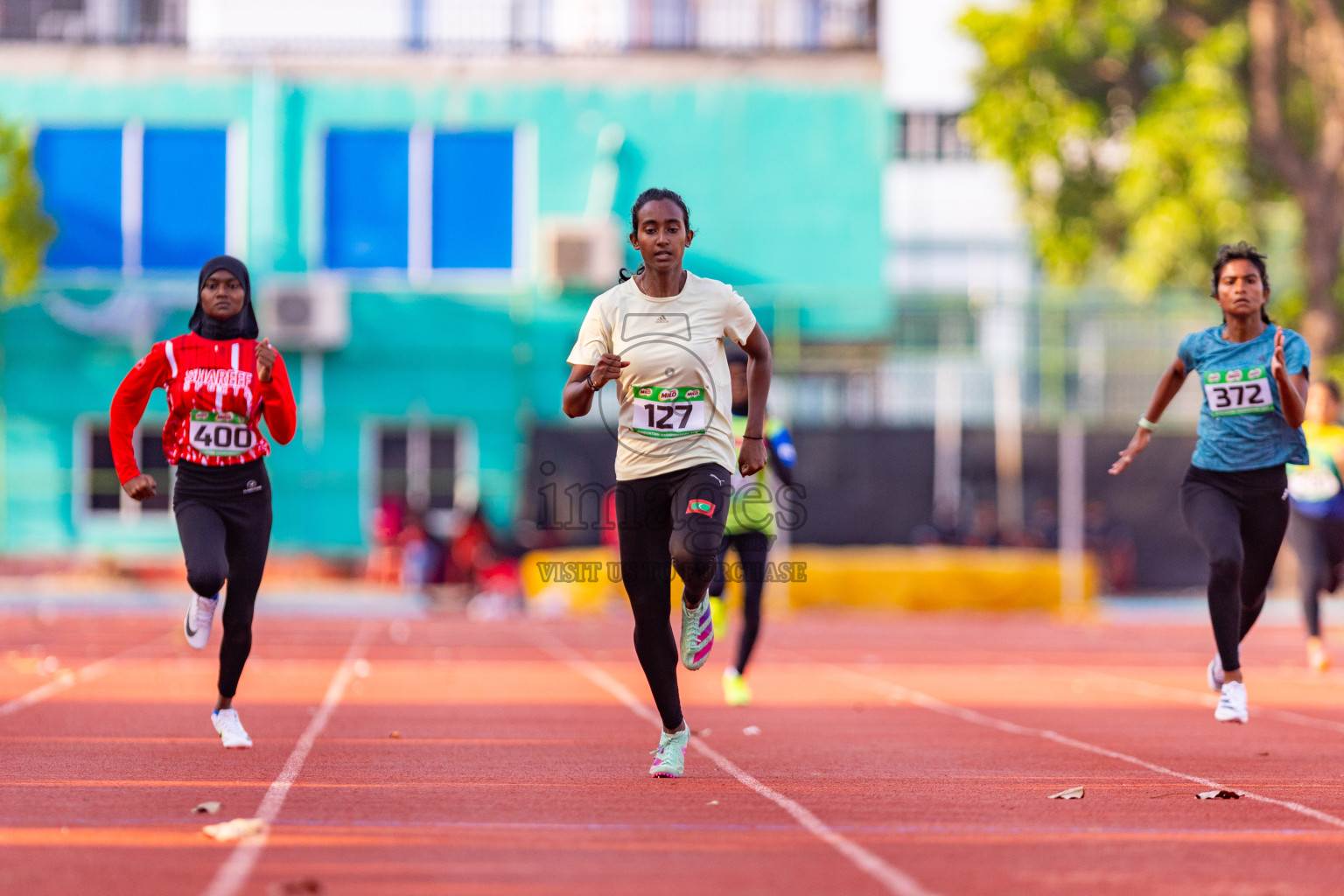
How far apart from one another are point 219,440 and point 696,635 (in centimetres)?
252

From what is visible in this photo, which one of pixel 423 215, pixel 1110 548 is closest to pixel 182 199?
pixel 423 215

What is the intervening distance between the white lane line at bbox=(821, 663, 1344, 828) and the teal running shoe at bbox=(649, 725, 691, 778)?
6.80 feet

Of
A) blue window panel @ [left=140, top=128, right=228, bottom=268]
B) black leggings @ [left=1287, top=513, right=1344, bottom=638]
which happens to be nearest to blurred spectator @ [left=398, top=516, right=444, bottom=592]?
blue window panel @ [left=140, top=128, right=228, bottom=268]

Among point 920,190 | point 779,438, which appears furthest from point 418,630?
point 920,190

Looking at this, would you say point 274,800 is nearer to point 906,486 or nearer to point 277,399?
point 277,399

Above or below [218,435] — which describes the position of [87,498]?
below

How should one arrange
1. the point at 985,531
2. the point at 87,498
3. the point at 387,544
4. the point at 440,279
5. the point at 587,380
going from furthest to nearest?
the point at 440,279 → the point at 87,498 → the point at 387,544 → the point at 985,531 → the point at 587,380

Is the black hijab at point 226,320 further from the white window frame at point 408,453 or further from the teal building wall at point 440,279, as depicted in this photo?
the white window frame at point 408,453

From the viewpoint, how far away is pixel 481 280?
30547mm

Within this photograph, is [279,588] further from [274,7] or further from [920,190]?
[920,190]

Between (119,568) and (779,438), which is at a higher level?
(779,438)

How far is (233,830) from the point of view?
5.99 meters

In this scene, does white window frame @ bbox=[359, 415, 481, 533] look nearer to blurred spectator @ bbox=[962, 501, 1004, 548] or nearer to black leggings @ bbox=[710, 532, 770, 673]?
blurred spectator @ bbox=[962, 501, 1004, 548]

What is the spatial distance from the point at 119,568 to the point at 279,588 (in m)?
2.35
